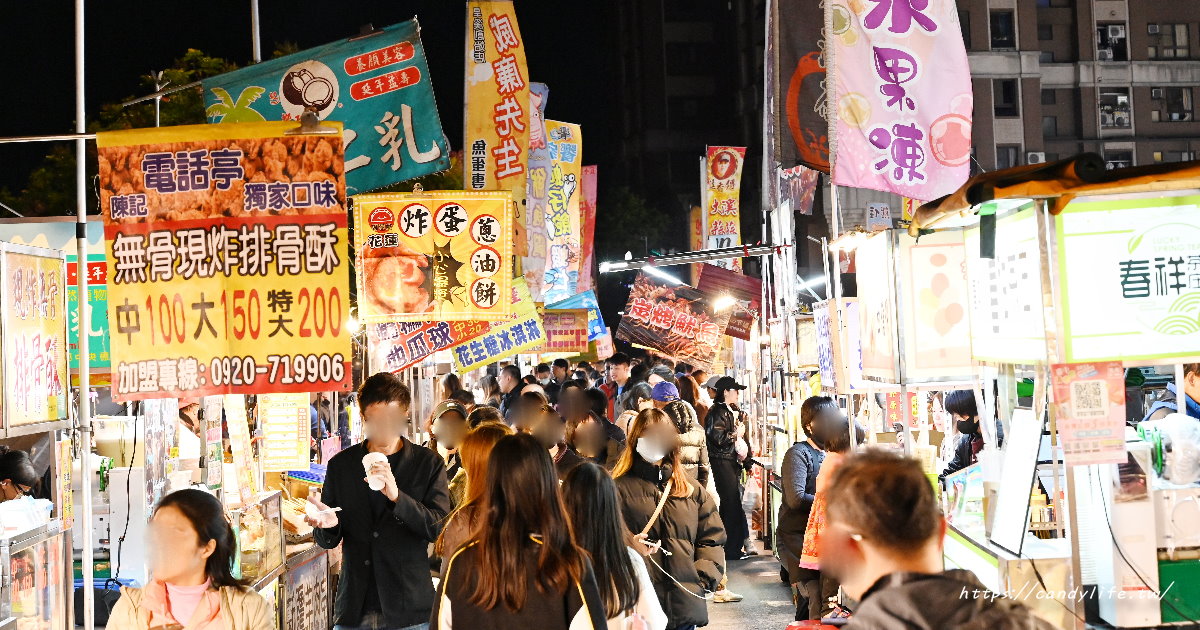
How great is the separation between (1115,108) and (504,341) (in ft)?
164

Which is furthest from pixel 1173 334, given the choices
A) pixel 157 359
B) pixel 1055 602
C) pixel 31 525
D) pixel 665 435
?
pixel 31 525

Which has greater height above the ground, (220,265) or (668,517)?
(220,265)

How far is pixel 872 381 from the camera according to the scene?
27.6 ft

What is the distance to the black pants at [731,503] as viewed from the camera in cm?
1362

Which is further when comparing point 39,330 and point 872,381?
point 872,381

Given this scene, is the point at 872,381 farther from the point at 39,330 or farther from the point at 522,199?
the point at 522,199

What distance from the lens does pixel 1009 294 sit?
5.62 metres

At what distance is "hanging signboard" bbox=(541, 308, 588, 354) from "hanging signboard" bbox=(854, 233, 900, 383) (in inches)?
661

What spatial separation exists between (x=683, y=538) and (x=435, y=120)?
13.6 feet

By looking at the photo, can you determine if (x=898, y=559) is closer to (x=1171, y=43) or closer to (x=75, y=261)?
(x=75, y=261)

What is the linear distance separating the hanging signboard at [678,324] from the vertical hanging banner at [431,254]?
921 centimetres

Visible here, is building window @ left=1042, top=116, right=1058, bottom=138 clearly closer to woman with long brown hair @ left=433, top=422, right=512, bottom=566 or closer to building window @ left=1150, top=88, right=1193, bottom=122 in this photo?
building window @ left=1150, top=88, right=1193, bottom=122

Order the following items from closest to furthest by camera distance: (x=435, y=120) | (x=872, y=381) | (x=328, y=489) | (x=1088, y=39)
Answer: (x=328, y=489)
(x=872, y=381)
(x=435, y=120)
(x=1088, y=39)

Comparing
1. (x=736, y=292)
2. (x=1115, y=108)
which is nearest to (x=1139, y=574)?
(x=736, y=292)
